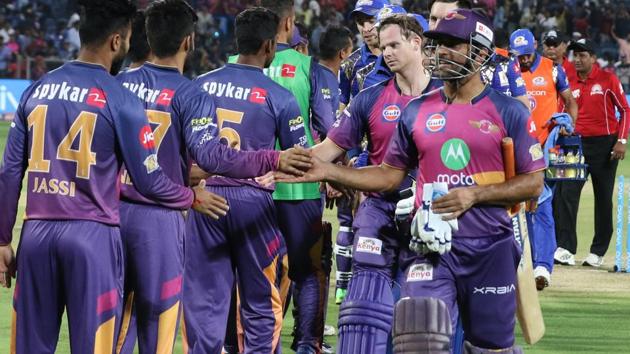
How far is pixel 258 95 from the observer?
27.5 feet

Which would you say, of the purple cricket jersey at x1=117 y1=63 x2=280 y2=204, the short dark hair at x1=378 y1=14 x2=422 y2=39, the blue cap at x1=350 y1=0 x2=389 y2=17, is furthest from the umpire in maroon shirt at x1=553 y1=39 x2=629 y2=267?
the purple cricket jersey at x1=117 y1=63 x2=280 y2=204

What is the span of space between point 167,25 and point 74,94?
4.66 feet

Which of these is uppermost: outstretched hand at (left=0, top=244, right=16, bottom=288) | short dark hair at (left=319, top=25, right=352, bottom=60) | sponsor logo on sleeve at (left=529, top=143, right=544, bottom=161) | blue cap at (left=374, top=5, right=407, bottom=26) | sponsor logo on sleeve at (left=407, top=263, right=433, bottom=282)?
blue cap at (left=374, top=5, right=407, bottom=26)

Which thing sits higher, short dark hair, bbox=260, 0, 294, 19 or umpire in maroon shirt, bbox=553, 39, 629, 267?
short dark hair, bbox=260, 0, 294, 19

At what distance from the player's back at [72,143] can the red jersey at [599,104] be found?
10.1 metres

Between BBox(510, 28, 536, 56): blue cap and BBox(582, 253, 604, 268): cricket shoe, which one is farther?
BBox(582, 253, 604, 268): cricket shoe

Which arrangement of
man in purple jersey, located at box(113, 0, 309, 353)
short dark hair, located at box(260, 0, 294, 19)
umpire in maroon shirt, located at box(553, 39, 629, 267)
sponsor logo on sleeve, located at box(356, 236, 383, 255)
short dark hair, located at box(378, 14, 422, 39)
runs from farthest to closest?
1. umpire in maroon shirt, located at box(553, 39, 629, 267)
2. short dark hair, located at box(260, 0, 294, 19)
3. short dark hair, located at box(378, 14, 422, 39)
4. sponsor logo on sleeve, located at box(356, 236, 383, 255)
5. man in purple jersey, located at box(113, 0, 309, 353)

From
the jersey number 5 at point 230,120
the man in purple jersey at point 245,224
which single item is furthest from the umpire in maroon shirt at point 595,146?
the jersey number 5 at point 230,120

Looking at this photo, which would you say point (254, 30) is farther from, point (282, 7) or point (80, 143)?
point (80, 143)

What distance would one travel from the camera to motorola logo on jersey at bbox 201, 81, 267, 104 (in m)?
8.38

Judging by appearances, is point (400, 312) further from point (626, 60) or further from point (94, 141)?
point (626, 60)

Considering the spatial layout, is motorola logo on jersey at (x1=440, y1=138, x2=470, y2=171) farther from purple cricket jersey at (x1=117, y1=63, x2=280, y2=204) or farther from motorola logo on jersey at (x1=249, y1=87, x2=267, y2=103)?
motorola logo on jersey at (x1=249, y1=87, x2=267, y2=103)

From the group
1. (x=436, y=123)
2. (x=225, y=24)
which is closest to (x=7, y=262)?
(x=436, y=123)

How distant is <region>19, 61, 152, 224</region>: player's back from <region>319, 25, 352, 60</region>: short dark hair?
18.1 ft
